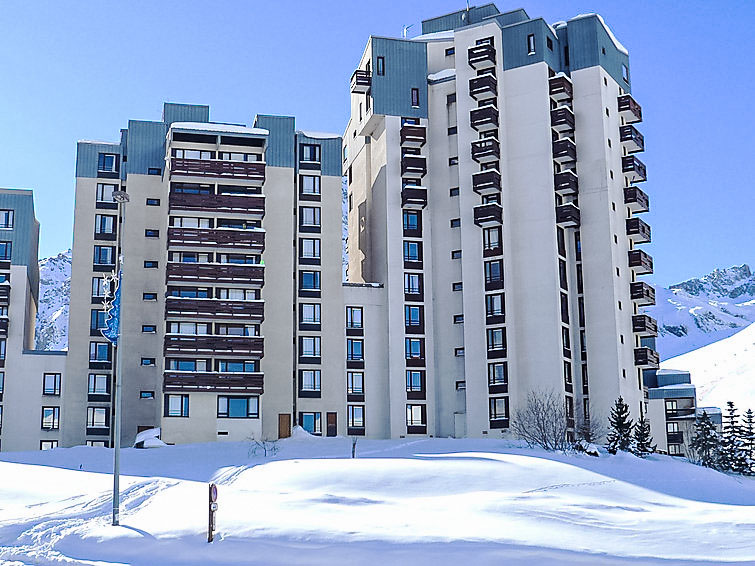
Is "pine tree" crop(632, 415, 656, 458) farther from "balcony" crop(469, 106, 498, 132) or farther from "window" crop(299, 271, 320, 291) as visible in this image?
"window" crop(299, 271, 320, 291)

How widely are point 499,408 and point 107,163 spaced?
41649mm

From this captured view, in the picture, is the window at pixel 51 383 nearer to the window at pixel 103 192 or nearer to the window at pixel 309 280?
Answer: the window at pixel 103 192

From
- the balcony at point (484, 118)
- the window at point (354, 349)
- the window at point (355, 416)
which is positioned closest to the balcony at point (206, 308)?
the window at point (354, 349)

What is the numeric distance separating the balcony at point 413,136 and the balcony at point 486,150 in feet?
16.5

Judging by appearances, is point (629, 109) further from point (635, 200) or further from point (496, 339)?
point (496, 339)

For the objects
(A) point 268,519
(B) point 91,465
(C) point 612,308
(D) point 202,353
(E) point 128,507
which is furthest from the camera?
(C) point 612,308

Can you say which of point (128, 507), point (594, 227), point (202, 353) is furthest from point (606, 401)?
point (128, 507)

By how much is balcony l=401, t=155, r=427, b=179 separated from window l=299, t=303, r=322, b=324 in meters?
14.4

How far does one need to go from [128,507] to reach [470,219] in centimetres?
5551

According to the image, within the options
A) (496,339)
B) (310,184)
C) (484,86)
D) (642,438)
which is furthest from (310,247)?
(642,438)

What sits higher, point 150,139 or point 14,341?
point 150,139

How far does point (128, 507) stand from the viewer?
143ft

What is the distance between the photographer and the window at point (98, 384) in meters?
92.4

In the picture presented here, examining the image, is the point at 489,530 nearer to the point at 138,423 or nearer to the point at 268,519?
the point at 268,519
